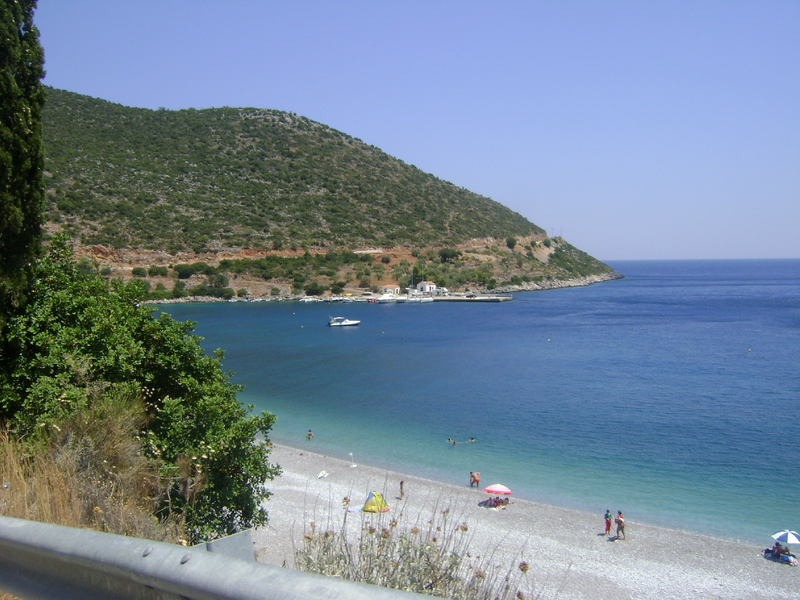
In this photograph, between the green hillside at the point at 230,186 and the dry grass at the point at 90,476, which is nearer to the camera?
the dry grass at the point at 90,476

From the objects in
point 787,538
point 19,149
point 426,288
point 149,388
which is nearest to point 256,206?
point 426,288

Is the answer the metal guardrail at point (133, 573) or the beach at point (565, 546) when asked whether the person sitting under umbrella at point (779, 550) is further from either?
the metal guardrail at point (133, 573)

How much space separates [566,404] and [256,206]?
70455mm

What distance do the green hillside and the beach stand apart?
6058cm

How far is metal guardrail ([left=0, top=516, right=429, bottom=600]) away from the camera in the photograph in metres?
1.67

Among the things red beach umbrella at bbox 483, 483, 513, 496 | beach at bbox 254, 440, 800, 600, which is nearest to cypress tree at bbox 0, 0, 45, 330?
beach at bbox 254, 440, 800, 600

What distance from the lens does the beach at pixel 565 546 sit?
1205 cm

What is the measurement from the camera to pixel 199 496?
8.27 metres

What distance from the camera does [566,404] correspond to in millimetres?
28828

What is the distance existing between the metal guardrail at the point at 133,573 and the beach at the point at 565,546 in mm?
8100

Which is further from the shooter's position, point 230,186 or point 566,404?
point 230,186

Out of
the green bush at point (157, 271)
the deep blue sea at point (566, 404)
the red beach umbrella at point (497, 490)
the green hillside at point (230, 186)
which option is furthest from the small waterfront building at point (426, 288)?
the red beach umbrella at point (497, 490)

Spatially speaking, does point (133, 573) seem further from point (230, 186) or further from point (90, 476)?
point (230, 186)

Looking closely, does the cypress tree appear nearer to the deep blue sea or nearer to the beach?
the beach
